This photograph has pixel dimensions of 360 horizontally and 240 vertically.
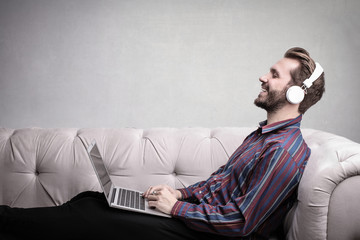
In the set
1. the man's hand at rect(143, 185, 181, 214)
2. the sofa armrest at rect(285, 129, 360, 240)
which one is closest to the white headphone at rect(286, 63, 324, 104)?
the sofa armrest at rect(285, 129, 360, 240)

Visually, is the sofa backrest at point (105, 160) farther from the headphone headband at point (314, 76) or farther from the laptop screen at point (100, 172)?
the headphone headband at point (314, 76)

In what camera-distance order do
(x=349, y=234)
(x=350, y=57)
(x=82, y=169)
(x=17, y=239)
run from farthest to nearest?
1. (x=350, y=57)
2. (x=82, y=169)
3. (x=17, y=239)
4. (x=349, y=234)

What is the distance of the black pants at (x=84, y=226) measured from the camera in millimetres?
1064

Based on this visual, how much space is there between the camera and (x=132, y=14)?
2090mm

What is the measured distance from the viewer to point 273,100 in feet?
4.09

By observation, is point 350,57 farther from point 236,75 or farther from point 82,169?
point 82,169

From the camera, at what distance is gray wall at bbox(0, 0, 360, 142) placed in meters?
2.04

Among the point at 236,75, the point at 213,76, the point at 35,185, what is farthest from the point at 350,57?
the point at 35,185

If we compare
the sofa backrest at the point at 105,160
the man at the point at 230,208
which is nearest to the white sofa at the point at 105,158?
the sofa backrest at the point at 105,160

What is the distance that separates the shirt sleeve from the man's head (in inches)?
11.1

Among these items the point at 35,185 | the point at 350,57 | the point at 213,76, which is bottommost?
the point at 35,185

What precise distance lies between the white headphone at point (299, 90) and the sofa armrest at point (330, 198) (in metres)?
0.25

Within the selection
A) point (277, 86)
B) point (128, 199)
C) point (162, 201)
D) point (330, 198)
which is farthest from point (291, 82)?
point (128, 199)

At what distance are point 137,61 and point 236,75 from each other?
0.70m
